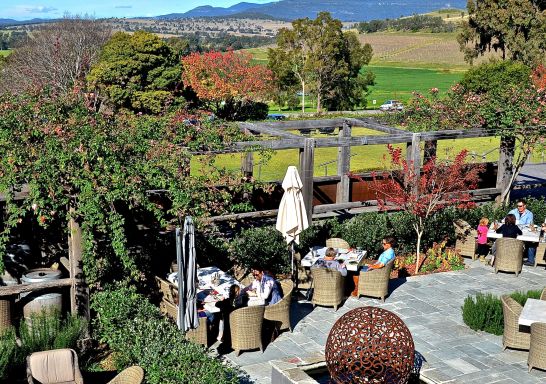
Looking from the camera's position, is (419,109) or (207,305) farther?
(419,109)

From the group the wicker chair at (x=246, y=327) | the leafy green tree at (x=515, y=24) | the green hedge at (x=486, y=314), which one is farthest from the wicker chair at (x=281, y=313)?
the leafy green tree at (x=515, y=24)

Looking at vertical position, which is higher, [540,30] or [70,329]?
[540,30]

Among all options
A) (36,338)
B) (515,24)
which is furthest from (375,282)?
(515,24)

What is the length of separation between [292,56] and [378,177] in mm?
41587

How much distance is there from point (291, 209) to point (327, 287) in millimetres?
1489

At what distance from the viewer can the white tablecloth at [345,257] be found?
12477 millimetres

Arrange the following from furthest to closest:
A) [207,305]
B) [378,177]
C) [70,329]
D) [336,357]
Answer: [378,177] < [207,305] < [70,329] < [336,357]

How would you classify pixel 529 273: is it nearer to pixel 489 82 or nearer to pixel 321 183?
pixel 321 183

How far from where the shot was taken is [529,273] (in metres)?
14.2

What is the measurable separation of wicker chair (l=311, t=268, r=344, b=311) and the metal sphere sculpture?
405 cm

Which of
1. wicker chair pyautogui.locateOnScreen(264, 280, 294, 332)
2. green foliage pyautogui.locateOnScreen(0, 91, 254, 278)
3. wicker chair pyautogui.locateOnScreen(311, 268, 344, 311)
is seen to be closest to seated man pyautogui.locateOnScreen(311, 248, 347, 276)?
wicker chair pyautogui.locateOnScreen(311, 268, 344, 311)

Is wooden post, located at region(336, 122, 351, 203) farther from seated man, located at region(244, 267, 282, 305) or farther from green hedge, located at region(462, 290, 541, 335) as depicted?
seated man, located at region(244, 267, 282, 305)

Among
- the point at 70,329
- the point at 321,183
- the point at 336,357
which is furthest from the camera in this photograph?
the point at 321,183

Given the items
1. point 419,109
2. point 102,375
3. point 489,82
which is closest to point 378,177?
point 419,109
